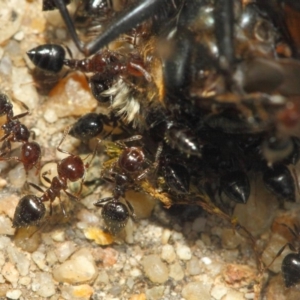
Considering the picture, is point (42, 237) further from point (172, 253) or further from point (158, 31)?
point (158, 31)

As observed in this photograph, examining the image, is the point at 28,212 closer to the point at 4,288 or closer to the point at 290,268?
the point at 4,288

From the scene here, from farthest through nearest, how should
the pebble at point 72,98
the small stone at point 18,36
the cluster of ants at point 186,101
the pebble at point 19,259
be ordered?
the small stone at point 18,36
the pebble at point 72,98
the pebble at point 19,259
the cluster of ants at point 186,101

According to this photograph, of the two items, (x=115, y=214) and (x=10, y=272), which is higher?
(x=115, y=214)

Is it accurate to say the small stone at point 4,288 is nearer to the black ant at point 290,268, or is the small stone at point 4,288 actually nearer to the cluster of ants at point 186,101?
the cluster of ants at point 186,101

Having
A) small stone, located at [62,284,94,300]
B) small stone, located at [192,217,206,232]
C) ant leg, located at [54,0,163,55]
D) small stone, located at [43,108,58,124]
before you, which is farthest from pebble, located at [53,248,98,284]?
ant leg, located at [54,0,163,55]

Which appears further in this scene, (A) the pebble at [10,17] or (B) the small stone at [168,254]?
(A) the pebble at [10,17]

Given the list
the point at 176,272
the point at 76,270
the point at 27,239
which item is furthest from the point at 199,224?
the point at 27,239

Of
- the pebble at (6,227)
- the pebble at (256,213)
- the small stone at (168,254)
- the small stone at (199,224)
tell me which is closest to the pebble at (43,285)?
the pebble at (6,227)
